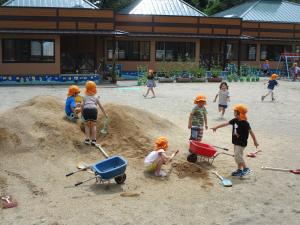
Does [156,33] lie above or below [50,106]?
above

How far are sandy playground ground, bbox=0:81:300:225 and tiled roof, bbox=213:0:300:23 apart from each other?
99.6 feet

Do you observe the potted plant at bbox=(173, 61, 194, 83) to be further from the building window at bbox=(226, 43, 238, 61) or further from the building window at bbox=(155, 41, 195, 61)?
the building window at bbox=(226, 43, 238, 61)

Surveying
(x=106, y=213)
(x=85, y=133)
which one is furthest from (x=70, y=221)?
(x=85, y=133)

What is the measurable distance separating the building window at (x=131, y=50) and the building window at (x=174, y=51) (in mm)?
868

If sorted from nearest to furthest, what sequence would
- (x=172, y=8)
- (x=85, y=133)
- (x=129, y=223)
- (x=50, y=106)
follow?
1. (x=129, y=223)
2. (x=85, y=133)
3. (x=50, y=106)
4. (x=172, y=8)

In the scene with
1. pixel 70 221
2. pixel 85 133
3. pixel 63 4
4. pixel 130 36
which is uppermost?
pixel 63 4

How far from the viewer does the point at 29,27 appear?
2808 centimetres

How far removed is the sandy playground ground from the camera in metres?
6.57

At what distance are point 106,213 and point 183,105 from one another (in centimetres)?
1181

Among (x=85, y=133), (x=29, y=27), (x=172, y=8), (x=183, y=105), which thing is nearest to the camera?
(x=85, y=133)

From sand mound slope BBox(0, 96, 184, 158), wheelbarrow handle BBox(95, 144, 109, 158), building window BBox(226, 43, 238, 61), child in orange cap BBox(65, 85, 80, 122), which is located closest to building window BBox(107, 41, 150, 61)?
building window BBox(226, 43, 238, 61)

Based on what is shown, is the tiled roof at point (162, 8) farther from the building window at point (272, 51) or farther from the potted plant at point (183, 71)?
the building window at point (272, 51)

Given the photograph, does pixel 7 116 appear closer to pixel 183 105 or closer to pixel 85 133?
pixel 85 133

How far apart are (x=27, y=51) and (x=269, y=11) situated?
79.1 ft
